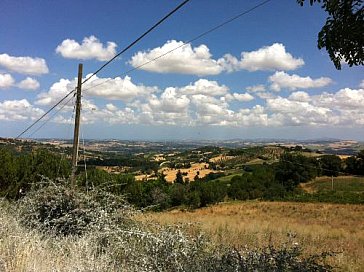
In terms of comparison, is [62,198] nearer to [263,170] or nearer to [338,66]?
[338,66]

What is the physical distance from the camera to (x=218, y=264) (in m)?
5.69

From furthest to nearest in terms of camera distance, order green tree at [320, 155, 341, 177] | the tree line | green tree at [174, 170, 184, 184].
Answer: green tree at [174, 170, 184, 184] → green tree at [320, 155, 341, 177] → the tree line

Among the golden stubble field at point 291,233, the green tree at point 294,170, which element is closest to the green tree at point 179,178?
the green tree at point 294,170

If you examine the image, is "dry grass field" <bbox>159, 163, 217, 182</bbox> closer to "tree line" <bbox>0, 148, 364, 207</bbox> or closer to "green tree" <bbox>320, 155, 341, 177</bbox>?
"tree line" <bbox>0, 148, 364, 207</bbox>

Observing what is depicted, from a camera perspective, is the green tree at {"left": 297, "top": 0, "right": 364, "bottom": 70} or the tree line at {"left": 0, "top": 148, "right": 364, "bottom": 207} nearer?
the green tree at {"left": 297, "top": 0, "right": 364, "bottom": 70}

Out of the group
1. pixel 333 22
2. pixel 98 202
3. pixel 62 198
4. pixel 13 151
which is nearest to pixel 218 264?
pixel 333 22

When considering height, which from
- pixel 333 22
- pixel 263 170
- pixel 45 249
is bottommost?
pixel 263 170

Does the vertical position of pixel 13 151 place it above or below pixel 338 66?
below

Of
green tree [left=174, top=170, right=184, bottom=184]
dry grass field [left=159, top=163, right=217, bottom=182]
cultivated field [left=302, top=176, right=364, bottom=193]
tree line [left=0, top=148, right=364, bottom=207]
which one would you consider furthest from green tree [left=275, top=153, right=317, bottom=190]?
dry grass field [left=159, top=163, right=217, bottom=182]

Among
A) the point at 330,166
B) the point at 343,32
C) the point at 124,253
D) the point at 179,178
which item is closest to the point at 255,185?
the point at 330,166

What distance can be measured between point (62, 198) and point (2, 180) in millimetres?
16975

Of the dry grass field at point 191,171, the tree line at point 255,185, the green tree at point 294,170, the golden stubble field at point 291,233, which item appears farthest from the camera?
the dry grass field at point 191,171

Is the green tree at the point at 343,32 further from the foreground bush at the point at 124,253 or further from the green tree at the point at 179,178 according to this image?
the green tree at the point at 179,178

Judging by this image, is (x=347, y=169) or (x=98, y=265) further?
(x=347, y=169)
